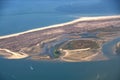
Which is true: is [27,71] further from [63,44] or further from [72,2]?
[72,2]

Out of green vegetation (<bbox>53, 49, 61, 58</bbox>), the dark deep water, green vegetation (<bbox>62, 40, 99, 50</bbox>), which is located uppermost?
green vegetation (<bbox>62, 40, 99, 50</bbox>)

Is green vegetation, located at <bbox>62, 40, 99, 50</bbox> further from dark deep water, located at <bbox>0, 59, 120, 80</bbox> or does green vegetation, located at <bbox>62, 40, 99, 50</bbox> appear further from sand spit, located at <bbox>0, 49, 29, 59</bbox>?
sand spit, located at <bbox>0, 49, 29, 59</bbox>

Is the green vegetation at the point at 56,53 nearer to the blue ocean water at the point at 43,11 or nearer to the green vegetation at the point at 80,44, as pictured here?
the green vegetation at the point at 80,44

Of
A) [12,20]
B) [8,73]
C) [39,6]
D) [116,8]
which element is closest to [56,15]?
[39,6]

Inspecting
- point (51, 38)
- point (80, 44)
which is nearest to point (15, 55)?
point (51, 38)

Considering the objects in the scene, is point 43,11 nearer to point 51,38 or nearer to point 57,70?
point 51,38

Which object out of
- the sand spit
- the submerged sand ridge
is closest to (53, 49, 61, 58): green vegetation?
the submerged sand ridge
